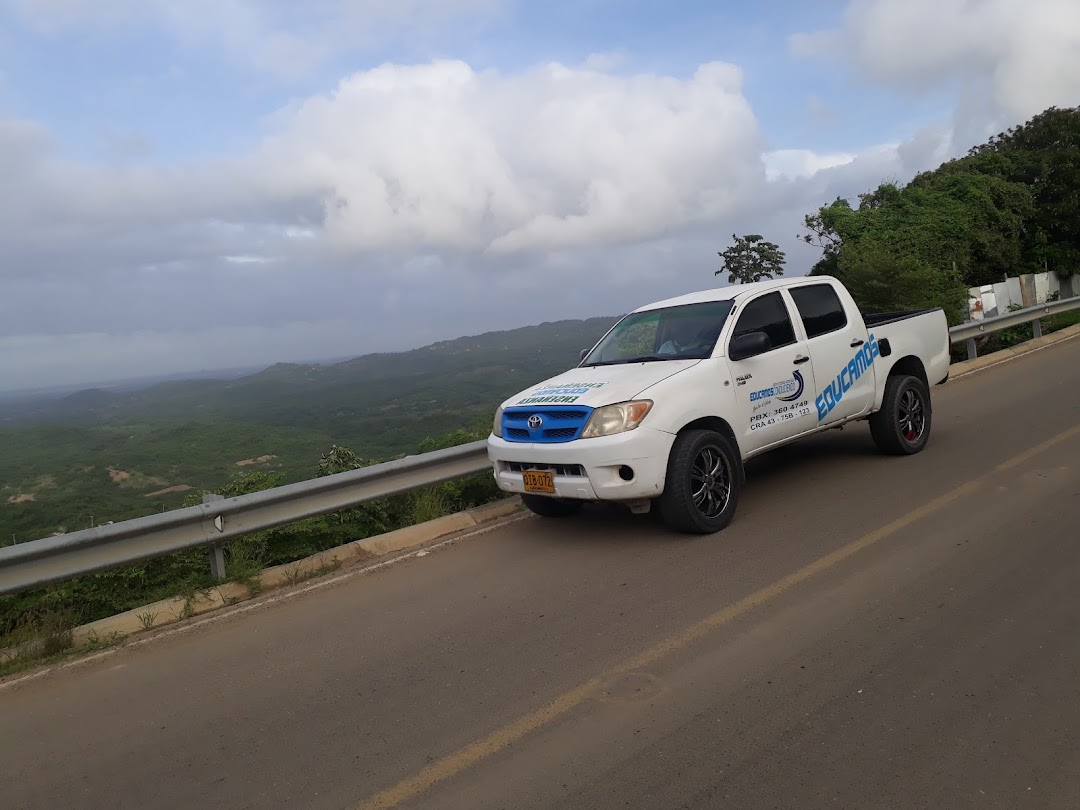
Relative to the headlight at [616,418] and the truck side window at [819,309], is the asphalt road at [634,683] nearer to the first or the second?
the headlight at [616,418]

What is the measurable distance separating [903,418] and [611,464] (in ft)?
13.1

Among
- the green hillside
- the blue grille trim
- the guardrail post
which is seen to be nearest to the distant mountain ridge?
the green hillside

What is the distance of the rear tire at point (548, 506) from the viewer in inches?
287

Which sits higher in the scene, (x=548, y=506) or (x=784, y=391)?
(x=784, y=391)

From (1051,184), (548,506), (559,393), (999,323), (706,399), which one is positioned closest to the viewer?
(706,399)

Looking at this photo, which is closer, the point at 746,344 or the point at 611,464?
the point at 611,464

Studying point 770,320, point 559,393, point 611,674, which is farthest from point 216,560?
point 770,320

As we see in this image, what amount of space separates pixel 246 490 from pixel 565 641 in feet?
15.0

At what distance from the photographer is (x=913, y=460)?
8.23 meters

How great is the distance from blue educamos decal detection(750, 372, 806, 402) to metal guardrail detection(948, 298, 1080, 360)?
637cm

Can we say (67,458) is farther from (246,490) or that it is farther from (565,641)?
(565,641)

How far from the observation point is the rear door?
24.9 ft

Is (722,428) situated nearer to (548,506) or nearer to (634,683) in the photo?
(548,506)

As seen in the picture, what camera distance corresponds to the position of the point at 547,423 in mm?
6445
